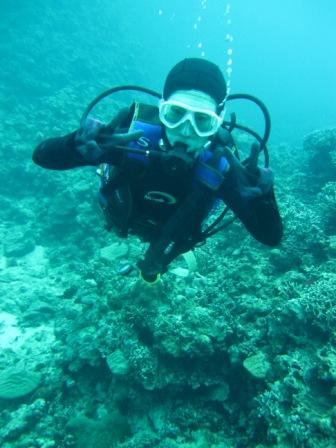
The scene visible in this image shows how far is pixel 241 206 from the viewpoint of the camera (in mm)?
3055


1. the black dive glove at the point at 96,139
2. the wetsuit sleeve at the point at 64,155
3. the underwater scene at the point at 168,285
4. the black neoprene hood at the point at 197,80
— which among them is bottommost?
the underwater scene at the point at 168,285

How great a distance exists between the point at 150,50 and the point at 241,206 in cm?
4453

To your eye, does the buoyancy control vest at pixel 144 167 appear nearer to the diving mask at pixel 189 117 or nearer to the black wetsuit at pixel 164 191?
the black wetsuit at pixel 164 191

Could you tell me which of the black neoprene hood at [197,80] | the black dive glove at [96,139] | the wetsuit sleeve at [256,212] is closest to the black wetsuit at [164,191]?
the wetsuit sleeve at [256,212]

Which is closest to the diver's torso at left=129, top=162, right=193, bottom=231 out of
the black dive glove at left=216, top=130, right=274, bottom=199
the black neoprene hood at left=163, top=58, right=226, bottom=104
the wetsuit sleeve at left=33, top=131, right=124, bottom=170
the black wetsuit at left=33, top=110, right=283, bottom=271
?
the black wetsuit at left=33, top=110, right=283, bottom=271

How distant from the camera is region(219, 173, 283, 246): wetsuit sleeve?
2.90 metres

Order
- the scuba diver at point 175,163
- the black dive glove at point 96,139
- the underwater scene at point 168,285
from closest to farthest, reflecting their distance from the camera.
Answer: the black dive glove at point 96,139 → the scuba diver at point 175,163 → the underwater scene at point 168,285

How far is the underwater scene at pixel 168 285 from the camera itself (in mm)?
2918

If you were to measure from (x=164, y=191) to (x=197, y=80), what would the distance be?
0.99 meters

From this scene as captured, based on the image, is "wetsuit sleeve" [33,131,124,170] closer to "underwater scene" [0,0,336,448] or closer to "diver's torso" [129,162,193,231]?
"underwater scene" [0,0,336,448]

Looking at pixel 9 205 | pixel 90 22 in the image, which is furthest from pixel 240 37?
pixel 9 205

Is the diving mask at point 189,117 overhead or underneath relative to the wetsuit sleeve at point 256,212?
overhead

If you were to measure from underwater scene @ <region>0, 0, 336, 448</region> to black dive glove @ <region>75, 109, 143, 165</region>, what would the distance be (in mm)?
13

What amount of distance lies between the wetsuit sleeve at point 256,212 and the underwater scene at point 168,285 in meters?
0.01
